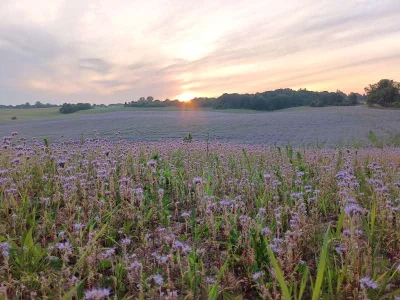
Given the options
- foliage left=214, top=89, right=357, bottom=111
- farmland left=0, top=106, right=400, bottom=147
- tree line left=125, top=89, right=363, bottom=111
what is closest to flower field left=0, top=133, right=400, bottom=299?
farmland left=0, top=106, right=400, bottom=147

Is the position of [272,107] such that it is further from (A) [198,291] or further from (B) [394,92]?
(A) [198,291]

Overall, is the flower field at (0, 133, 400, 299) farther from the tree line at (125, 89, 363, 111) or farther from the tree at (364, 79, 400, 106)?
the tree line at (125, 89, 363, 111)

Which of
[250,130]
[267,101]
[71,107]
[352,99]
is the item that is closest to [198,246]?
[250,130]

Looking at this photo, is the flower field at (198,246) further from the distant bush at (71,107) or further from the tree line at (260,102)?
the tree line at (260,102)

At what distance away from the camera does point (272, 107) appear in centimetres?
6125

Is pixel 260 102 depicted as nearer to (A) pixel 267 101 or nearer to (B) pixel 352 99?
(A) pixel 267 101

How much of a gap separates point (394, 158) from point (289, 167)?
3537mm

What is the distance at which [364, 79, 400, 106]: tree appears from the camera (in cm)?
4916

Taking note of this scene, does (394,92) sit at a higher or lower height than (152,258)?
higher

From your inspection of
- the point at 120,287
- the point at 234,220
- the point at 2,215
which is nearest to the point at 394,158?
the point at 234,220

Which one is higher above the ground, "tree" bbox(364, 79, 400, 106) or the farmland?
"tree" bbox(364, 79, 400, 106)

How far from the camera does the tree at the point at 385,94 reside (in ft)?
161

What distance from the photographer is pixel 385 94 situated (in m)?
49.2

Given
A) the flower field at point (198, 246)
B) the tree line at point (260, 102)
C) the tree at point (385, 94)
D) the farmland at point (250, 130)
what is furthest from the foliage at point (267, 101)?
the flower field at point (198, 246)
